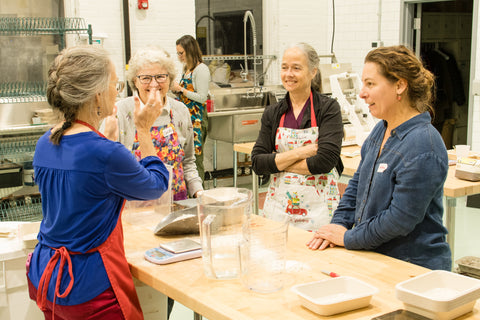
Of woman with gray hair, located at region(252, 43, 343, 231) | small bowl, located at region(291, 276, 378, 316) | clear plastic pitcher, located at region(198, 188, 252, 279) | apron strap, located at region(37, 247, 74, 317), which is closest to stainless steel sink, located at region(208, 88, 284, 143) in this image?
woman with gray hair, located at region(252, 43, 343, 231)

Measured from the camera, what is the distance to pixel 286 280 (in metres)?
1.87

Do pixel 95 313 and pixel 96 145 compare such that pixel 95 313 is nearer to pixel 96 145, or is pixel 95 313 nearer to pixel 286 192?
pixel 96 145

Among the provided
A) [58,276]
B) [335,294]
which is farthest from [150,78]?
[335,294]

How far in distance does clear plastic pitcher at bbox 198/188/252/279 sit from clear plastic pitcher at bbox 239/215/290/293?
0.25 feet

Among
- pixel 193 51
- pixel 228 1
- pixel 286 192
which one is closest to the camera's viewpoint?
pixel 286 192

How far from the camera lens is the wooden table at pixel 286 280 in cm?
165

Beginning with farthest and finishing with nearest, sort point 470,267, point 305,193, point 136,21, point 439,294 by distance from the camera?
point 136,21 → point 470,267 → point 305,193 → point 439,294

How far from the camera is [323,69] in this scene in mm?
6742

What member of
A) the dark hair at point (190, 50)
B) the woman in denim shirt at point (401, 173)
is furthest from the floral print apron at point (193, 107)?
the woman in denim shirt at point (401, 173)

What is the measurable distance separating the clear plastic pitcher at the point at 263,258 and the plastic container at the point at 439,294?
0.40m

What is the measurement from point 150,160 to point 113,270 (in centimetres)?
41

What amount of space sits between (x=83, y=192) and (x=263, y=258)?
2.05 ft

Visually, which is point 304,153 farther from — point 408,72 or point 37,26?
point 37,26

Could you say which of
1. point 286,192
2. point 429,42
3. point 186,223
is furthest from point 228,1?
point 186,223
